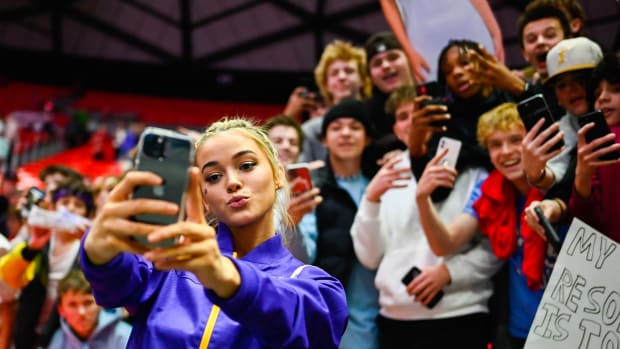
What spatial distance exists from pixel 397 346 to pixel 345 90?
1.63 m

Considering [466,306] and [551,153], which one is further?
[466,306]

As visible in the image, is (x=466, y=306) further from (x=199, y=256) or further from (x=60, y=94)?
(x=60, y=94)

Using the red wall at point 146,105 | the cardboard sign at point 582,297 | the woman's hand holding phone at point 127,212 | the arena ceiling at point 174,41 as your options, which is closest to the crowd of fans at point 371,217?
the woman's hand holding phone at point 127,212

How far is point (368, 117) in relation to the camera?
345 centimetres

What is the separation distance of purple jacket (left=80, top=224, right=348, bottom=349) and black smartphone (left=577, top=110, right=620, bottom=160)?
36.1 inches

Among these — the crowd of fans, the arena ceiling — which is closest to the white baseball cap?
the crowd of fans

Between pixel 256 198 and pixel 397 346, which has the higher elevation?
pixel 256 198

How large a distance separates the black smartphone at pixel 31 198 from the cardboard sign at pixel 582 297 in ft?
8.32

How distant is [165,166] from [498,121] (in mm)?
1769

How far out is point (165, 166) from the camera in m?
1.21

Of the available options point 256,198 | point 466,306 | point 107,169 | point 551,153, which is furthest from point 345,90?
point 107,169

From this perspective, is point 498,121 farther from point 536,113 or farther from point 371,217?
point 371,217

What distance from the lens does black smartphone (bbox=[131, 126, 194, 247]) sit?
1197 mm

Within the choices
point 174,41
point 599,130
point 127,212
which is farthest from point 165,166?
point 174,41
